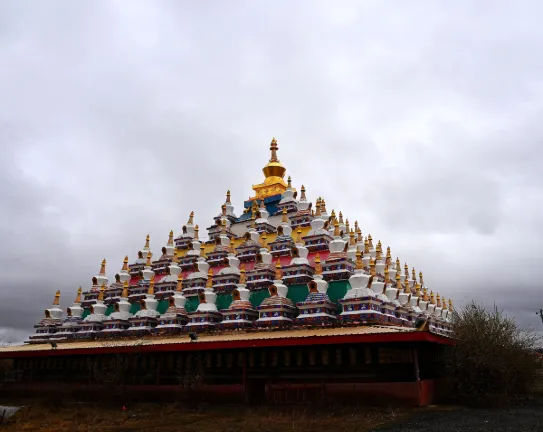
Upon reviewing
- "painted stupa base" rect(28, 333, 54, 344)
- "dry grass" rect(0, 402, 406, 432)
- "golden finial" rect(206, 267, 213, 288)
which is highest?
"golden finial" rect(206, 267, 213, 288)

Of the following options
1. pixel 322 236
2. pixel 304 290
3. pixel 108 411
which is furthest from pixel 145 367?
pixel 322 236

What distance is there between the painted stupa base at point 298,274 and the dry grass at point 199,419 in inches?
267

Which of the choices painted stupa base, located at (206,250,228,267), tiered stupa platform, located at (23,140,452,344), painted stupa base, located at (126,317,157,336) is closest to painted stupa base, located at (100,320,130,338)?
tiered stupa platform, located at (23,140,452,344)

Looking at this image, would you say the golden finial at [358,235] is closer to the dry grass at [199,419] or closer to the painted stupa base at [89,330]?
the dry grass at [199,419]

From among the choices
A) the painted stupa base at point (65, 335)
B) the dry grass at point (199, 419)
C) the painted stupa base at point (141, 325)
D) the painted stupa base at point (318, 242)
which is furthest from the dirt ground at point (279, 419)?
the painted stupa base at point (65, 335)

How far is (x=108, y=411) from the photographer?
2000 cm

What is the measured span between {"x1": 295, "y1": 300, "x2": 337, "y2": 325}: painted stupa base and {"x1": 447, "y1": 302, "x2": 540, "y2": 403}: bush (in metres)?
5.09

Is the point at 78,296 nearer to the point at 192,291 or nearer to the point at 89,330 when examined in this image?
the point at 89,330

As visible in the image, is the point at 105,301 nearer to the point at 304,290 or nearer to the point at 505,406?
the point at 304,290

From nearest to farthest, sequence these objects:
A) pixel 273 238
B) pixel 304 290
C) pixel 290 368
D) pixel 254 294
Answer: pixel 290 368
pixel 304 290
pixel 254 294
pixel 273 238

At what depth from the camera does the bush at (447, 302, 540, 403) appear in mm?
17781

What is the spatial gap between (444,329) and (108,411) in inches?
785

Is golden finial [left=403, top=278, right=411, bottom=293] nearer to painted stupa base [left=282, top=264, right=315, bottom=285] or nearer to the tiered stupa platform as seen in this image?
the tiered stupa platform

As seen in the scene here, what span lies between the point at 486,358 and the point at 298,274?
919 centimetres
